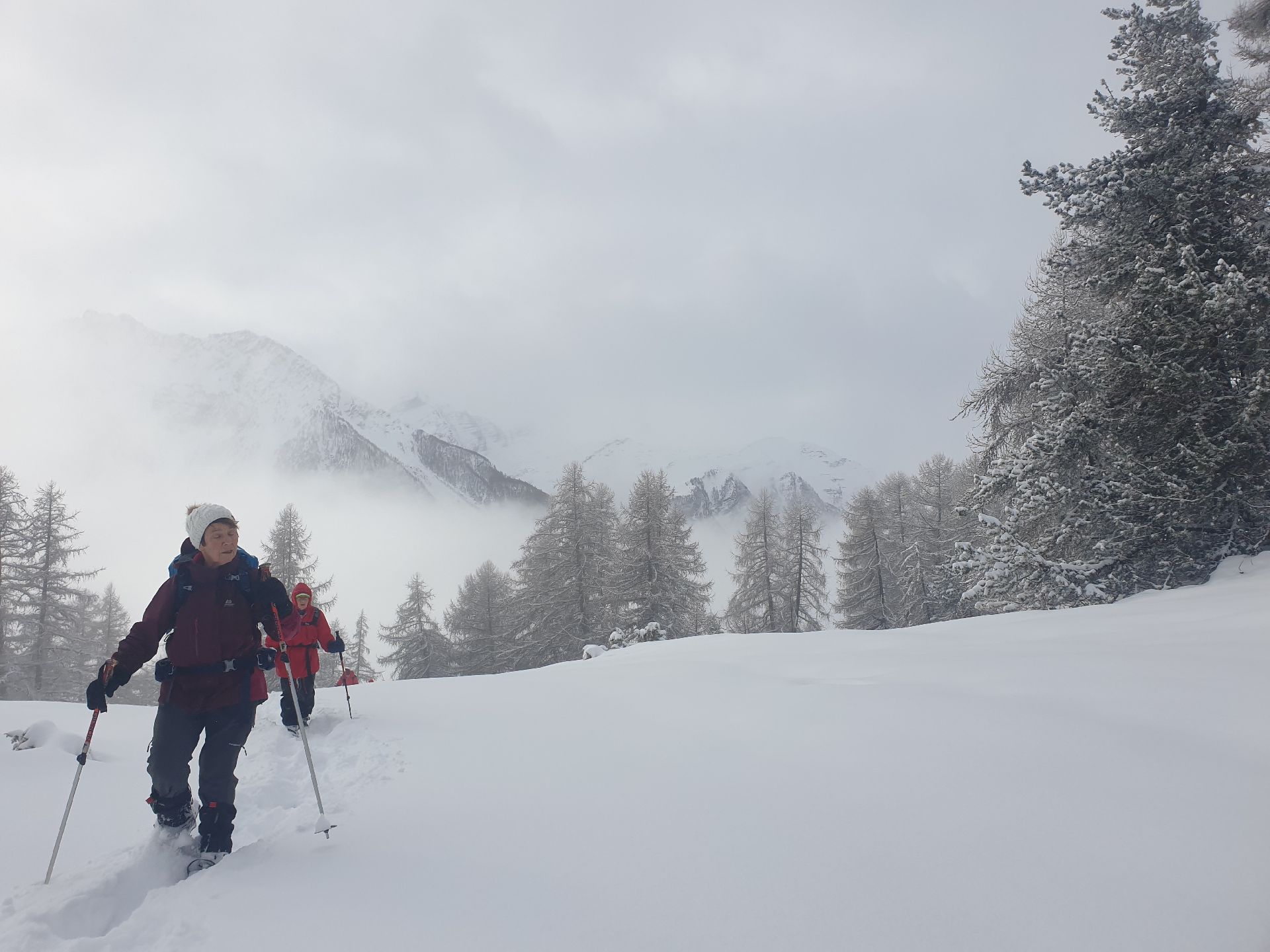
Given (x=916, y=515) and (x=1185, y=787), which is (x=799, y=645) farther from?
(x=916, y=515)

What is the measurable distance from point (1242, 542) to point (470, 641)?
30.1 meters

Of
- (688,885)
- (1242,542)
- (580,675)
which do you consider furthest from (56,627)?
(1242,542)

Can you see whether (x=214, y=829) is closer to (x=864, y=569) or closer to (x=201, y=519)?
(x=201, y=519)

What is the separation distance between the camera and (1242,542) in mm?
8719

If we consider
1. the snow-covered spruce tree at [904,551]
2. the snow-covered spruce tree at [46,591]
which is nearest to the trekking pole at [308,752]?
the snow-covered spruce tree at [904,551]

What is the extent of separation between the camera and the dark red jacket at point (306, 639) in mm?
6844

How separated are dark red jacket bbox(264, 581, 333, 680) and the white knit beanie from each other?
3244mm

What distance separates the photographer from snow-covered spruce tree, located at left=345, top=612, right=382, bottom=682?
3428 cm

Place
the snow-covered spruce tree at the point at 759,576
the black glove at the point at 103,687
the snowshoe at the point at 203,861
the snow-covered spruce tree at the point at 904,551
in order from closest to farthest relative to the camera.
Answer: the snowshoe at the point at 203,861 → the black glove at the point at 103,687 → the snow-covered spruce tree at the point at 904,551 → the snow-covered spruce tree at the point at 759,576

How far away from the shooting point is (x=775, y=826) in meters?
2.87

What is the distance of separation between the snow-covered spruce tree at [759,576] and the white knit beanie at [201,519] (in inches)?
1076

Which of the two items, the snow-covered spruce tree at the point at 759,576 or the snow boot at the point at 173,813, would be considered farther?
the snow-covered spruce tree at the point at 759,576

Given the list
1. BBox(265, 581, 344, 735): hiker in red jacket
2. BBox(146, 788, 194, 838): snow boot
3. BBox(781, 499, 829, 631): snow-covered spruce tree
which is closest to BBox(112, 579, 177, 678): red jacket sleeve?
BBox(146, 788, 194, 838): snow boot

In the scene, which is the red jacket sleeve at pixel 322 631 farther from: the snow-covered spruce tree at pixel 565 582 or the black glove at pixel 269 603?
the snow-covered spruce tree at pixel 565 582
